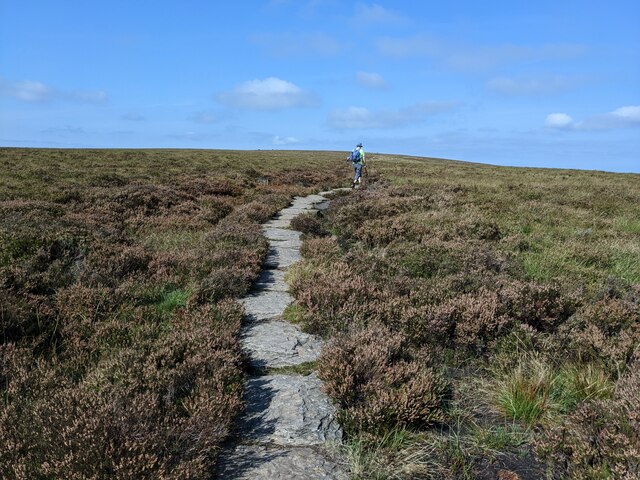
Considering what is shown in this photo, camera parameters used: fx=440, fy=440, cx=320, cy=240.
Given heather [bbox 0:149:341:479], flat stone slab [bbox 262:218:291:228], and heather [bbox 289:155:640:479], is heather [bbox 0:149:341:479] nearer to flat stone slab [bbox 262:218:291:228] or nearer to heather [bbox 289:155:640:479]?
heather [bbox 289:155:640:479]

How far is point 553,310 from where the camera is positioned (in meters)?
5.73

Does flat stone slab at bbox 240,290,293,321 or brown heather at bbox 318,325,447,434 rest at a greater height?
brown heather at bbox 318,325,447,434

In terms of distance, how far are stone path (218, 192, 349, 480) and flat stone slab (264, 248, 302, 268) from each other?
9.20 feet

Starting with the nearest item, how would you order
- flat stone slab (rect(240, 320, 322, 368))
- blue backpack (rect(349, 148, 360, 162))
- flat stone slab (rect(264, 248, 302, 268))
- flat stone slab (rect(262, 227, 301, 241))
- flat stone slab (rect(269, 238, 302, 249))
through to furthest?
flat stone slab (rect(240, 320, 322, 368))
flat stone slab (rect(264, 248, 302, 268))
flat stone slab (rect(269, 238, 302, 249))
flat stone slab (rect(262, 227, 301, 241))
blue backpack (rect(349, 148, 360, 162))

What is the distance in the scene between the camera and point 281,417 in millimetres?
3682

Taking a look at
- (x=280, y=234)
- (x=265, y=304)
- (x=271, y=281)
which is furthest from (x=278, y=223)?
(x=265, y=304)

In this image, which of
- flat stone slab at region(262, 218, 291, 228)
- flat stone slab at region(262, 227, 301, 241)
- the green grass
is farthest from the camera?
flat stone slab at region(262, 218, 291, 228)

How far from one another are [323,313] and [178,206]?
1156 cm

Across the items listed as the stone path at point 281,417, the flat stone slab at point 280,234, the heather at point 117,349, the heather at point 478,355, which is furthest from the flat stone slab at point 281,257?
the stone path at point 281,417

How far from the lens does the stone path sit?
10.1 feet

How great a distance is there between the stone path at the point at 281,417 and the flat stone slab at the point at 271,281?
3.78 feet

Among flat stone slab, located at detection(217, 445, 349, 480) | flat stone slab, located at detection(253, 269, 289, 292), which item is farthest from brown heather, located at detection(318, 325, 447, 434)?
flat stone slab, located at detection(253, 269, 289, 292)

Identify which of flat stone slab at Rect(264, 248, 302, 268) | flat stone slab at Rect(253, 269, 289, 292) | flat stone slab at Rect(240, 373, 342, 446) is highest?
flat stone slab at Rect(264, 248, 302, 268)

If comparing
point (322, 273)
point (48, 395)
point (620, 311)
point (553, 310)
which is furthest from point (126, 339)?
point (620, 311)
